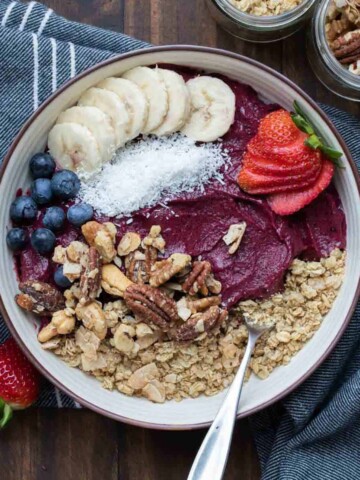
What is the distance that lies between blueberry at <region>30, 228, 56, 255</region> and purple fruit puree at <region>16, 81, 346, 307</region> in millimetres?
34

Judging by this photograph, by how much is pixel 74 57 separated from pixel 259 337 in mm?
856

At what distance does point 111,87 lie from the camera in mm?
1892

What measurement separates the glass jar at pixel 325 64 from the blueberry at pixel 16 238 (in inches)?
34.7

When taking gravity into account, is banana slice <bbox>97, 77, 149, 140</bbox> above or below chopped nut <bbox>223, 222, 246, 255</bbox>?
above

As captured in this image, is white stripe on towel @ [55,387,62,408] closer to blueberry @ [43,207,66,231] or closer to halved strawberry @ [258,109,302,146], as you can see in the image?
blueberry @ [43,207,66,231]

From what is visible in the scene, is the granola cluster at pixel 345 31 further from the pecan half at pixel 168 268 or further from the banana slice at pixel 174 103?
the pecan half at pixel 168 268

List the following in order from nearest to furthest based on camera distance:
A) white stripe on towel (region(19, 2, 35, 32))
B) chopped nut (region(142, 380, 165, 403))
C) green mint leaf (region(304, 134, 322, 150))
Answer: green mint leaf (region(304, 134, 322, 150)) < chopped nut (region(142, 380, 165, 403)) < white stripe on towel (region(19, 2, 35, 32))

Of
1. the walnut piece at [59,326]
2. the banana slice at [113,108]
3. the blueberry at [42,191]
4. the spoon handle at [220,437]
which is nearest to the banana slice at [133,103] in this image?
the banana slice at [113,108]

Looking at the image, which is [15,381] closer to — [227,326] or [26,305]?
[26,305]

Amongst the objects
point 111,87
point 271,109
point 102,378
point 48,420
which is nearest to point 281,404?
point 102,378

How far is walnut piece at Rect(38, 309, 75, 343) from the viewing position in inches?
73.5

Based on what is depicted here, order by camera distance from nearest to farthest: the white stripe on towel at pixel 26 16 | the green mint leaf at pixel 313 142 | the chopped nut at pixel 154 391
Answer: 1. the green mint leaf at pixel 313 142
2. the chopped nut at pixel 154 391
3. the white stripe on towel at pixel 26 16

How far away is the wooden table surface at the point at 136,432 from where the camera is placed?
2109mm

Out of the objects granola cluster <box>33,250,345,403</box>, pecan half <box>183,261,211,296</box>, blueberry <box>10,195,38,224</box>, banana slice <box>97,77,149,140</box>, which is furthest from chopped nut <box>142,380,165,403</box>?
banana slice <box>97,77,149,140</box>
